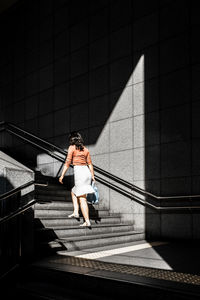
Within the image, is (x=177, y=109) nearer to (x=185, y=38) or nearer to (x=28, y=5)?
(x=185, y=38)

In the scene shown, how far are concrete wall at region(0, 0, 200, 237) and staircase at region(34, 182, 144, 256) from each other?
682 mm

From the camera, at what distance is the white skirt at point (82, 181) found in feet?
24.5

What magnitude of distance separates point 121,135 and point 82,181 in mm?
2678

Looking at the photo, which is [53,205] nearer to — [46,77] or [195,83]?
[195,83]

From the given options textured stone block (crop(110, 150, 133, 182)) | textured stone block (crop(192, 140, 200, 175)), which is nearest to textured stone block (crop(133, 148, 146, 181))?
textured stone block (crop(110, 150, 133, 182))

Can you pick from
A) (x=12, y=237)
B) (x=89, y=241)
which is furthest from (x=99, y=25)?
(x=12, y=237)

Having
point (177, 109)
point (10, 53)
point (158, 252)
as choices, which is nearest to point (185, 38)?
point (177, 109)

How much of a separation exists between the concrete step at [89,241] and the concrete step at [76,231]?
11cm

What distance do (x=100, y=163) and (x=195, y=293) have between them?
22.2 feet

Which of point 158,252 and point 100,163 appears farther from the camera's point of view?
point 100,163

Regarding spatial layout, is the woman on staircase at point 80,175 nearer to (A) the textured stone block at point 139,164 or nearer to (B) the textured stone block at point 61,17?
(A) the textured stone block at point 139,164

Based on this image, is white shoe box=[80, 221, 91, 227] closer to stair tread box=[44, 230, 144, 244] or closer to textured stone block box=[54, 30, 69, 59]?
stair tread box=[44, 230, 144, 244]

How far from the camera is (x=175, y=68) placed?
866 centimetres

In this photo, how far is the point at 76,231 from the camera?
7102 millimetres
